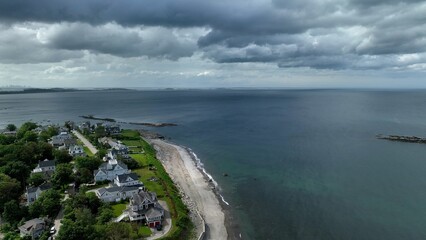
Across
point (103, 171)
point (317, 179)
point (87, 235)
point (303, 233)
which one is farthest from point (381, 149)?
point (87, 235)

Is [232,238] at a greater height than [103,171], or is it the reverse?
[103,171]

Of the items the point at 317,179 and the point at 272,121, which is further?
the point at 272,121

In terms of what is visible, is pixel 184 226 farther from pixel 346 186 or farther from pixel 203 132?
pixel 203 132

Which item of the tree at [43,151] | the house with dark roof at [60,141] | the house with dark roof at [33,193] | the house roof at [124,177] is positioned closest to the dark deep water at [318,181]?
the house roof at [124,177]

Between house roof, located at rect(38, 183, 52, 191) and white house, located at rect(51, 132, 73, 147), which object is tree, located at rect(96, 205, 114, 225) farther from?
white house, located at rect(51, 132, 73, 147)

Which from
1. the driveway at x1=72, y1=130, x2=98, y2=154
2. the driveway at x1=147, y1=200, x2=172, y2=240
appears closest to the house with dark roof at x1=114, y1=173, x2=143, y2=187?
the driveway at x1=147, y1=200, x2=172, y2=240

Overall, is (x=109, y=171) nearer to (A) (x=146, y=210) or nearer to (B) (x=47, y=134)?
(A) (x=146, y=210)

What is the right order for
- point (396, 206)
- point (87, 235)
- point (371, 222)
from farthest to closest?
point (396, 206)
point (371, 222)
point (87, 235)
